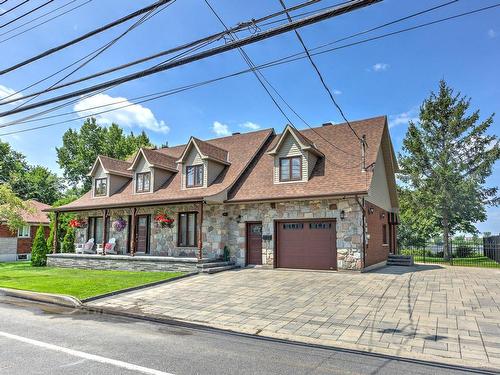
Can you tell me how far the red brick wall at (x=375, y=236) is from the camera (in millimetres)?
16516

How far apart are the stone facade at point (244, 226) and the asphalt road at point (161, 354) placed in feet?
30.0

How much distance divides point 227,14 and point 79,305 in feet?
28.7

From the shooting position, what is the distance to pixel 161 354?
5.77 metres

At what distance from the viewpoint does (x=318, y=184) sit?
638 inches

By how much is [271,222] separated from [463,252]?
20.0 m

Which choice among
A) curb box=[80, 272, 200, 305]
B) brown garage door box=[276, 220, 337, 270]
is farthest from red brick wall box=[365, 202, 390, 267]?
curb box=[80, 272, 200, 305]

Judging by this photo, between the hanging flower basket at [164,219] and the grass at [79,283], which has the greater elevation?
the hanging flower basket at [164,219]

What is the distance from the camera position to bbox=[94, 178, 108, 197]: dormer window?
23.2 metres

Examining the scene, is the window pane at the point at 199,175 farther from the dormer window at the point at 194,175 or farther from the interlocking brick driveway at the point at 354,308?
the interlocking brick driveway at the point at 354,308

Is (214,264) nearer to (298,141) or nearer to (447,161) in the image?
(298,141)

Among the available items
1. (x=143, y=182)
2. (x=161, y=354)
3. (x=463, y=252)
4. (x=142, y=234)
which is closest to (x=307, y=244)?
(x=142, y=234)

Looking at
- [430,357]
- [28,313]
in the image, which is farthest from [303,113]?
[28,313]

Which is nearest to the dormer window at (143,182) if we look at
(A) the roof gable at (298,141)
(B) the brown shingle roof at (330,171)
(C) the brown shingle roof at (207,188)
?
(C) the brown shingle roof at (207,188)

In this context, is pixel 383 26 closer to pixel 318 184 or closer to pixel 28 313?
pixel 318 184
